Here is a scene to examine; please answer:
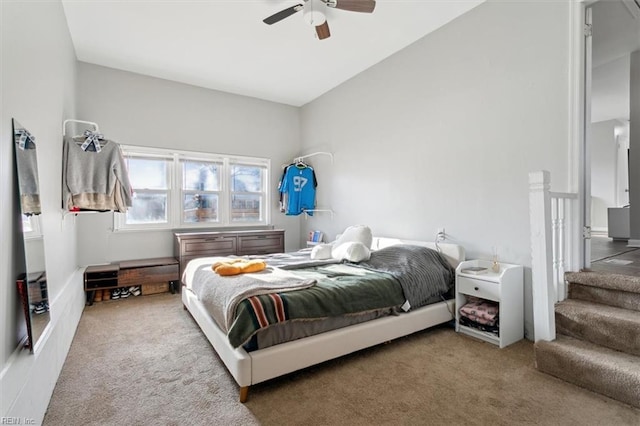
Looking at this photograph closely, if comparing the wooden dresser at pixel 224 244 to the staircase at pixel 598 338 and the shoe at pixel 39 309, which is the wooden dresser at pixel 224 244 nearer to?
the shoe at pixel 39 309

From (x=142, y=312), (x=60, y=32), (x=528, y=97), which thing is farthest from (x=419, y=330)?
(x=60, y=32)

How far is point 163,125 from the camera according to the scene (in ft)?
15.1

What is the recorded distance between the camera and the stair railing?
215 cm

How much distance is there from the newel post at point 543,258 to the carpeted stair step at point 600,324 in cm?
13

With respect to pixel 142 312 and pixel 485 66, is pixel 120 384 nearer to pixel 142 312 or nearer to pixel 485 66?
pixel 142 312

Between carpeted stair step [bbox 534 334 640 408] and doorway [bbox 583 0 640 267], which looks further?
doorway [bbox 583 0 640 267]

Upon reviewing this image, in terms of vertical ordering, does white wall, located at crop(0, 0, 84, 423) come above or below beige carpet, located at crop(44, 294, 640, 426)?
above

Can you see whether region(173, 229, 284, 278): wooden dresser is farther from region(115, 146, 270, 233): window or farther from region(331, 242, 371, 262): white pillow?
region(331, 242, 371, 262): white pillow

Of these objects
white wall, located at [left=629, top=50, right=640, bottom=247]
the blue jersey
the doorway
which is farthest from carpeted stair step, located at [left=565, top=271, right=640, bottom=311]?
the blue jersey

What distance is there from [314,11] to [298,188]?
3058mm

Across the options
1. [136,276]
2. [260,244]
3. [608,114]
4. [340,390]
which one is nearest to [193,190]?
[260,244]

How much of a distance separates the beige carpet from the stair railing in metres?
0.37

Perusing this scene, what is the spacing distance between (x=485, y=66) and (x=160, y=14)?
3.27 meters

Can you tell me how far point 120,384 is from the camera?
202 cm
